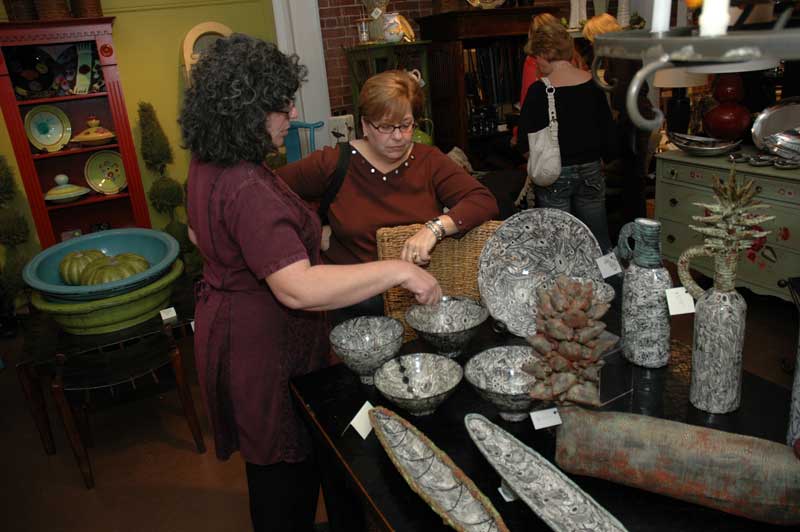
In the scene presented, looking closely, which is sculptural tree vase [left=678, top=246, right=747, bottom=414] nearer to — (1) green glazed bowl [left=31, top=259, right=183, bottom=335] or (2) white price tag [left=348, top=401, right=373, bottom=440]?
(2) white price tag [left=348, top=401, right=373, bottom=440]

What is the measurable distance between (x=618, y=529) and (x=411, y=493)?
1.25ft

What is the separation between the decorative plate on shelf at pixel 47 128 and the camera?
399 centimetres

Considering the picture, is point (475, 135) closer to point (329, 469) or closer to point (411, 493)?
point (329, 469)

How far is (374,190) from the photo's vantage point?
2080 millimetres

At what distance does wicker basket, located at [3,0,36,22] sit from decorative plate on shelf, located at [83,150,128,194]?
35.1 inches

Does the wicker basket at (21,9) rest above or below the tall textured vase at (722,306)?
above

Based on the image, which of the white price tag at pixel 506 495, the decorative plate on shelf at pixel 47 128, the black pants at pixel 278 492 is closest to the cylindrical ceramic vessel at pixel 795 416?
the white price tag at pixel 506 495

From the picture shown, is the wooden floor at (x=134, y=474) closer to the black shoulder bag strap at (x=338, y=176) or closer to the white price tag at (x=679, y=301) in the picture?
the black shoulder bag strap at (x=338, y=176)

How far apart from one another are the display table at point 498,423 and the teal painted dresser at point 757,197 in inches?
70.5

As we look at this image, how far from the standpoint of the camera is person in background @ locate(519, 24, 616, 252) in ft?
9.48

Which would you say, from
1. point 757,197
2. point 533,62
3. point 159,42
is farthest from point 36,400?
point 757,197

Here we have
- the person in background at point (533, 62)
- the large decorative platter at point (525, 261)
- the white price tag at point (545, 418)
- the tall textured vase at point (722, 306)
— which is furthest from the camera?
the person in background at point (533, 62)

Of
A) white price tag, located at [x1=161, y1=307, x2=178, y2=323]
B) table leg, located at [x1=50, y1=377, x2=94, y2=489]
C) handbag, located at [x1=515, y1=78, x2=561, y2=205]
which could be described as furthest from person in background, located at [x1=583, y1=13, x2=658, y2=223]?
table leg, located at [x1=50, y1=377, x2=94, y2=489]

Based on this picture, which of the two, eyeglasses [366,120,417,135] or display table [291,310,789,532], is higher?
eyeglasses [366,120,417,135]
